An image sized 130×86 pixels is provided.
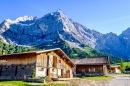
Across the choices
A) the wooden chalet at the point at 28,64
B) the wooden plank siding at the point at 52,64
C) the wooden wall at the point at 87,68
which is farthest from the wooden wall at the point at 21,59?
the wooden wall at the point at 87,68

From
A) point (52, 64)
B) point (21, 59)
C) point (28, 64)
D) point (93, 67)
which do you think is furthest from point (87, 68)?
point (21, 59)

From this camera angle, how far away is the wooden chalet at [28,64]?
22.7 metres

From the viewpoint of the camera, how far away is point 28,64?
75.4 feet

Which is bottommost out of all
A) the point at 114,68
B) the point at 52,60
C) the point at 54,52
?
the point at 114,68

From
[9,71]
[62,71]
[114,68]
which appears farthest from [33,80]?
[114,68]

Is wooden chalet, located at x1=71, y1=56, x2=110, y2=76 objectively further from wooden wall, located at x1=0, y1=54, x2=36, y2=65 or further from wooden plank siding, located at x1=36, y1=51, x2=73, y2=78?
wooden wall, located at x1=0, y1=54, x2=36, y2=65

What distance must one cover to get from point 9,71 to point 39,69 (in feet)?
20.5

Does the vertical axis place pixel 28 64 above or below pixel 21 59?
below

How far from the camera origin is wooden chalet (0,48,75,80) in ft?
74.5

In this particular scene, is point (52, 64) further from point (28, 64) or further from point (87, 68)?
point (87, 68)

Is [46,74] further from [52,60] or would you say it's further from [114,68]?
[114,68]

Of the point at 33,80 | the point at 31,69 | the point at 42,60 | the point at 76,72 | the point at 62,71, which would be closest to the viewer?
the point at 33,80

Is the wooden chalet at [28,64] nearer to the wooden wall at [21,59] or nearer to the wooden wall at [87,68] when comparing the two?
the wooden wall at [21,59]

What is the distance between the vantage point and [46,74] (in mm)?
26031
